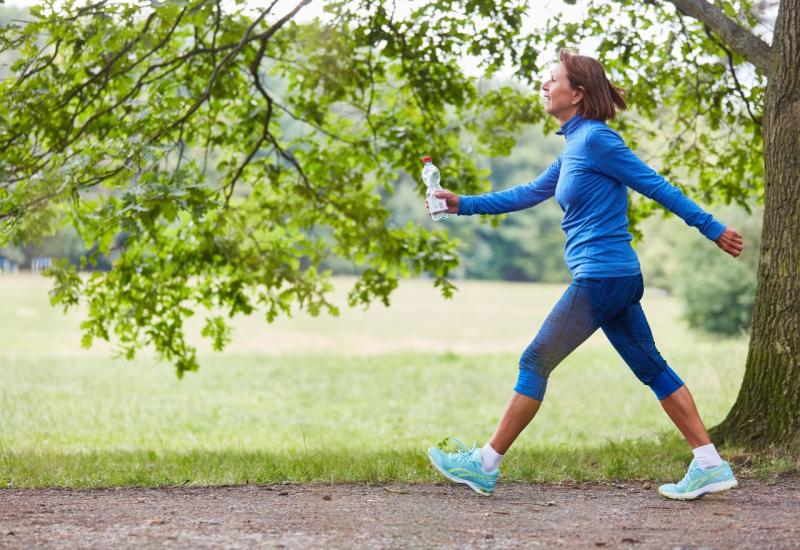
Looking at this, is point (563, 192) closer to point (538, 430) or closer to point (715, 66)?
point (715, 66)

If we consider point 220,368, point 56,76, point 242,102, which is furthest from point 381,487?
point 220,368

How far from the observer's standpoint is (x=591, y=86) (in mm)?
4762

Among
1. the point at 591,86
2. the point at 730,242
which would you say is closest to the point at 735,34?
the point at 591,86

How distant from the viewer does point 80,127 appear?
880 cm

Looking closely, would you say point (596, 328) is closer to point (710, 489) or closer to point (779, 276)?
point (710, 489)

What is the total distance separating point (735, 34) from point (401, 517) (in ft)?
12.8

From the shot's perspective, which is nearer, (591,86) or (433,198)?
(591,86)

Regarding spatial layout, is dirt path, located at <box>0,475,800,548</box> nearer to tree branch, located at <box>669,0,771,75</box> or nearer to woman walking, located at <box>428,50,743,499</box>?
woman walking, located at <box>428,50,743,499</box>

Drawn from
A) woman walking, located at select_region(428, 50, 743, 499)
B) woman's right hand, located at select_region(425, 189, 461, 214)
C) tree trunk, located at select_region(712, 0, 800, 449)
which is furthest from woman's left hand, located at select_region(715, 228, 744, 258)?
tree trunk, located at select_region(712, 0, 800, 449)

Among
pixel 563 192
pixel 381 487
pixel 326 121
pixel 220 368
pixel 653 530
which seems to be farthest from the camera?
pixel 220 368

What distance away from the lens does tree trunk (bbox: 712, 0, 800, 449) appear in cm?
582

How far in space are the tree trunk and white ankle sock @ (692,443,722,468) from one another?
1.21 meters

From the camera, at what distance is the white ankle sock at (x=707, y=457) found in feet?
15.7

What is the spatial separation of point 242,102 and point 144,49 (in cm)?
140
